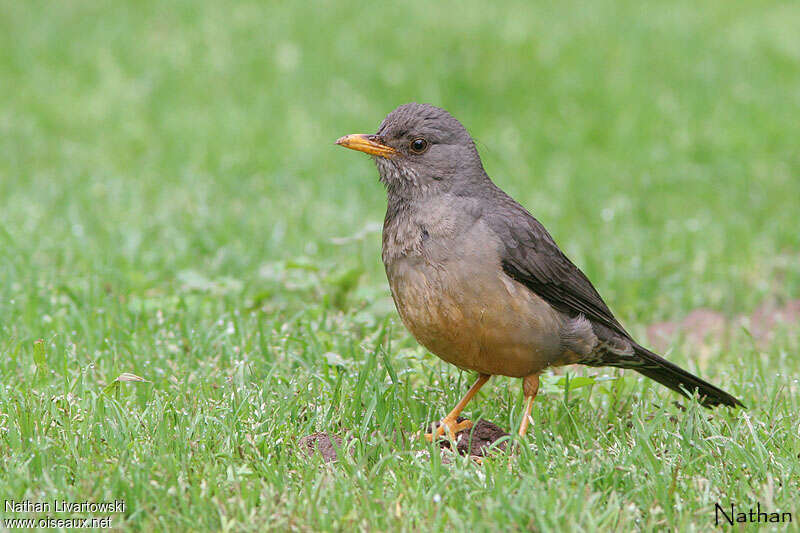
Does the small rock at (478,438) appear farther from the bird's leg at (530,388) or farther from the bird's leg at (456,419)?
the bird's leg at (530,388)

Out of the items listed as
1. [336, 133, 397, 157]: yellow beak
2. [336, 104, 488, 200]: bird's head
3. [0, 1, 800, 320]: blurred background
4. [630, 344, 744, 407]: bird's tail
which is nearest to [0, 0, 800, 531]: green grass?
[0, 1, 800, 320]: blurred background

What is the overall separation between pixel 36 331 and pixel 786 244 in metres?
5.90

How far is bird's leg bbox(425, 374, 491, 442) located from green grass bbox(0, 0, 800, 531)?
121 millimetres

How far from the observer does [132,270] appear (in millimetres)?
6531

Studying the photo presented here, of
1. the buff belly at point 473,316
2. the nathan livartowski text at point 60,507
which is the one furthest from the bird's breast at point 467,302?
the nathan livartowski text at point 60,507

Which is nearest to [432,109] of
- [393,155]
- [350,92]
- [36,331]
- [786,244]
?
[393,155]

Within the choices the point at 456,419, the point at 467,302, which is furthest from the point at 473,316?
the point at 456,419

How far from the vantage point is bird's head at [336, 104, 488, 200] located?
4.65 meters

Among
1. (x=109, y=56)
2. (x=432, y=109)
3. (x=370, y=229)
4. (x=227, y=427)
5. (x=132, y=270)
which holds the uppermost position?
(x=109, y=56)

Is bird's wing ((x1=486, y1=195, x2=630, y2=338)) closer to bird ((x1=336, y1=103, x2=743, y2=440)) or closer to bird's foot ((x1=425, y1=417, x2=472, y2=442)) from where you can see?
bird ((x1=336, y1=103, x2=743, y2=440))

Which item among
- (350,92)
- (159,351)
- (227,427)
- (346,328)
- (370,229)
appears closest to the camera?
(227,427)

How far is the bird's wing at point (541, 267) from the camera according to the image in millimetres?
4492

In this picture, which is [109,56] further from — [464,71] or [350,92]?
[464,71]

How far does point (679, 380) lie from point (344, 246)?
11.2ft
